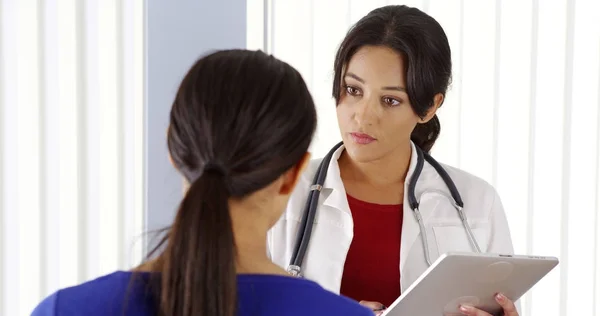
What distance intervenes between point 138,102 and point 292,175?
1.36 m

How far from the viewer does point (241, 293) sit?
3.06 ft

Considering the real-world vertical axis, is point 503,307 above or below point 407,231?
below

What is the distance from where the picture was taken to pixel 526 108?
2658 mm

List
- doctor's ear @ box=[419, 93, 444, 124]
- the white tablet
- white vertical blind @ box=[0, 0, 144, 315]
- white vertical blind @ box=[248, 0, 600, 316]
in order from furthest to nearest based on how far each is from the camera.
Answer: white vertical blind @ box=[248, 0, 600, 316] → white vertical blind @ box=[0, 0, 144, 315] → doctor's ear @ box=[419, 93, 444, 124] → the white tablet

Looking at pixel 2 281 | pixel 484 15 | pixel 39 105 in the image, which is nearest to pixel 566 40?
pixel 484 15

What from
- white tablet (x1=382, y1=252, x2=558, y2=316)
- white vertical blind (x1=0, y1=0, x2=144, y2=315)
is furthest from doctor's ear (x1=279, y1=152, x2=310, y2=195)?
white vertical blind (x1=0, y1=0, x2=144, y2=315)

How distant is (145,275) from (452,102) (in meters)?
1.83

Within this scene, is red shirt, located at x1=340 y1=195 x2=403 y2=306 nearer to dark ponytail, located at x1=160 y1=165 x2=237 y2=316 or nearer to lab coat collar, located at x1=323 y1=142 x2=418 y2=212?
lab coat collar, located at x1=323 y1=142 x2=418 y2=212

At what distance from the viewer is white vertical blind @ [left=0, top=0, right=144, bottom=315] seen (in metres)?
2.18

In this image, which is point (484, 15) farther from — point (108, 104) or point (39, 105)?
point (39, 105)

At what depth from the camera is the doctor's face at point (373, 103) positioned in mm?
1846

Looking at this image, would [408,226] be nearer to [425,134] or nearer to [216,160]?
[425,134]

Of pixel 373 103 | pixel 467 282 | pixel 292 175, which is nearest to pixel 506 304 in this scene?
pixel 467 282

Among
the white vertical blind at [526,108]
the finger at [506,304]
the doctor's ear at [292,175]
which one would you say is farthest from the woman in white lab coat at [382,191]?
the doctor's ear at [292,175]
